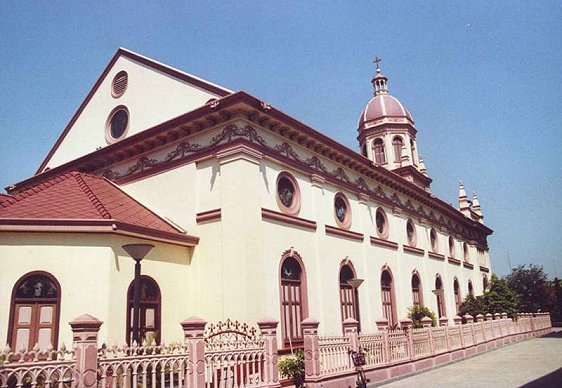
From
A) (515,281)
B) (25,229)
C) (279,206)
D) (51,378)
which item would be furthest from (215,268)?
(515,281)

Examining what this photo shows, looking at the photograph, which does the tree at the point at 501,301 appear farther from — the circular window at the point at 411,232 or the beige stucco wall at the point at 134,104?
the beige stucco wall at the point at 134,104

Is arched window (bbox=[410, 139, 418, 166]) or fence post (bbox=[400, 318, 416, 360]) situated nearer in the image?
fence post (bbox=[400, 318, 416, 360])

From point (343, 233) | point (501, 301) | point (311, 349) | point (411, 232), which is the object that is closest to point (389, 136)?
point (411, 232)

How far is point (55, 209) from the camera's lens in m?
12.5

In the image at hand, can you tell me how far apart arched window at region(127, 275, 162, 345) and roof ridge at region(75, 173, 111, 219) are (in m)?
1.94

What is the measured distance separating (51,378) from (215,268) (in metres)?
6.99

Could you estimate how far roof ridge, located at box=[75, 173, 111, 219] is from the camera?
1246 cm

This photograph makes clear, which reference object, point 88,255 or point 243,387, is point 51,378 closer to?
point 243,387

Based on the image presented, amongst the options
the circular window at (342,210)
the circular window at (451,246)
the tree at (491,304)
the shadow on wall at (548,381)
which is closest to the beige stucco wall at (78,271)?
the circular window at (342,210)

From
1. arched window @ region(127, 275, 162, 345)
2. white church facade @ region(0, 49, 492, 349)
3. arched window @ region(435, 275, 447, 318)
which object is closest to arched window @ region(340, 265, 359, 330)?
white church facade @ region(0, 49, 492, 349)

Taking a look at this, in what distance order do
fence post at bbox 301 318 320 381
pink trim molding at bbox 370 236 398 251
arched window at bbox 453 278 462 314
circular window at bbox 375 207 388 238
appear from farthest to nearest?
arched window at bbox 453 278 462 314 < circular window at bbox 375 207 388 238 < pink trim molding at bbox 370 236 398 251 < fence post at bbox 301 318 320 381

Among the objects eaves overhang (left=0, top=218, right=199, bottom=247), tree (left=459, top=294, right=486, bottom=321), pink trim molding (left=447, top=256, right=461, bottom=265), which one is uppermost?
pink trim molding (left=447, top=256, right=461, bottom=265)

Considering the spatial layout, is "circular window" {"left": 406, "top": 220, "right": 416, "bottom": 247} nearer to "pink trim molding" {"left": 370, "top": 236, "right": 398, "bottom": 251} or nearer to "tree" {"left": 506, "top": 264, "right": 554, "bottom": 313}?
"pink trim molding" {"left": 370, "top": 236, "right": 398, "bottom": 251}

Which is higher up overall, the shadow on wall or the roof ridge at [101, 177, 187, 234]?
the roof ridge at [101, 177, 187, 234]
